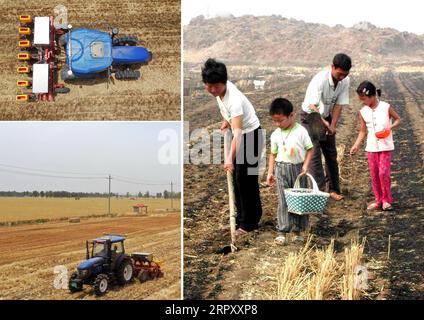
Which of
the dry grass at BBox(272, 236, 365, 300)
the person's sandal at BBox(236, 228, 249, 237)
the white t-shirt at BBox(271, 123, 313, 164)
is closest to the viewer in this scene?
the dry grass at BBox(272, 236, 365, 300)

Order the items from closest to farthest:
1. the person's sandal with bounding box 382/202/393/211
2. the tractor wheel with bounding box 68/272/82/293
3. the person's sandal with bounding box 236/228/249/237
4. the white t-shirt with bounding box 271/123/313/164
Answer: the white t-shirt with bounding box 271/123/313/164 < the tractor wheel with bounding box 68/272/82/293 < the person's sandal with bounding box 236/228/249/237 < the person's sandal with bounding box 382/202/393/211

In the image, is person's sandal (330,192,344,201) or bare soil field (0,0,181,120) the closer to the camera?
bare soil field (0,0,181,120)

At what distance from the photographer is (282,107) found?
3.78 m

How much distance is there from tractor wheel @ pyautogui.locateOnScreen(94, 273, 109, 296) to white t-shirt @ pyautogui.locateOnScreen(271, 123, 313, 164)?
1526 mm

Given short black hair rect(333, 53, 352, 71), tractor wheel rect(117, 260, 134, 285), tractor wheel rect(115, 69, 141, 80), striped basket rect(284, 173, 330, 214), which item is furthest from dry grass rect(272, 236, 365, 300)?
tractor wheel rect(115, 69, 141, 80)

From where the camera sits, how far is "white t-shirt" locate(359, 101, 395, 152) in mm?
4117

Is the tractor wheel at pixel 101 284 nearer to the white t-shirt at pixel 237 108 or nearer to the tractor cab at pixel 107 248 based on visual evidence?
the tractor cab at pixel 107 248

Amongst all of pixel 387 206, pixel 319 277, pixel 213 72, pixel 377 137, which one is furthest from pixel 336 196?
pixel 213 72

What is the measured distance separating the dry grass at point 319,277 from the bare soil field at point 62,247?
2.75 ft

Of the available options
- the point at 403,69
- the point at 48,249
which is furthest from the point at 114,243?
the point at 403,69

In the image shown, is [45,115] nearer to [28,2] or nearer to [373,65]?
[28,2]

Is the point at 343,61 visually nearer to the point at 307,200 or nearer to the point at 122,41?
the point at 307,200

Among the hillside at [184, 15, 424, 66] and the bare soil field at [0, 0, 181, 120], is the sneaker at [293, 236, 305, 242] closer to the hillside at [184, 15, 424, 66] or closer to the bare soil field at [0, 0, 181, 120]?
the bare soil field at [0, 0, 181, 120]

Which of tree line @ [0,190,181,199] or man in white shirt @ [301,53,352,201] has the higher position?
man in white shirt @ [301,53,352,201]
